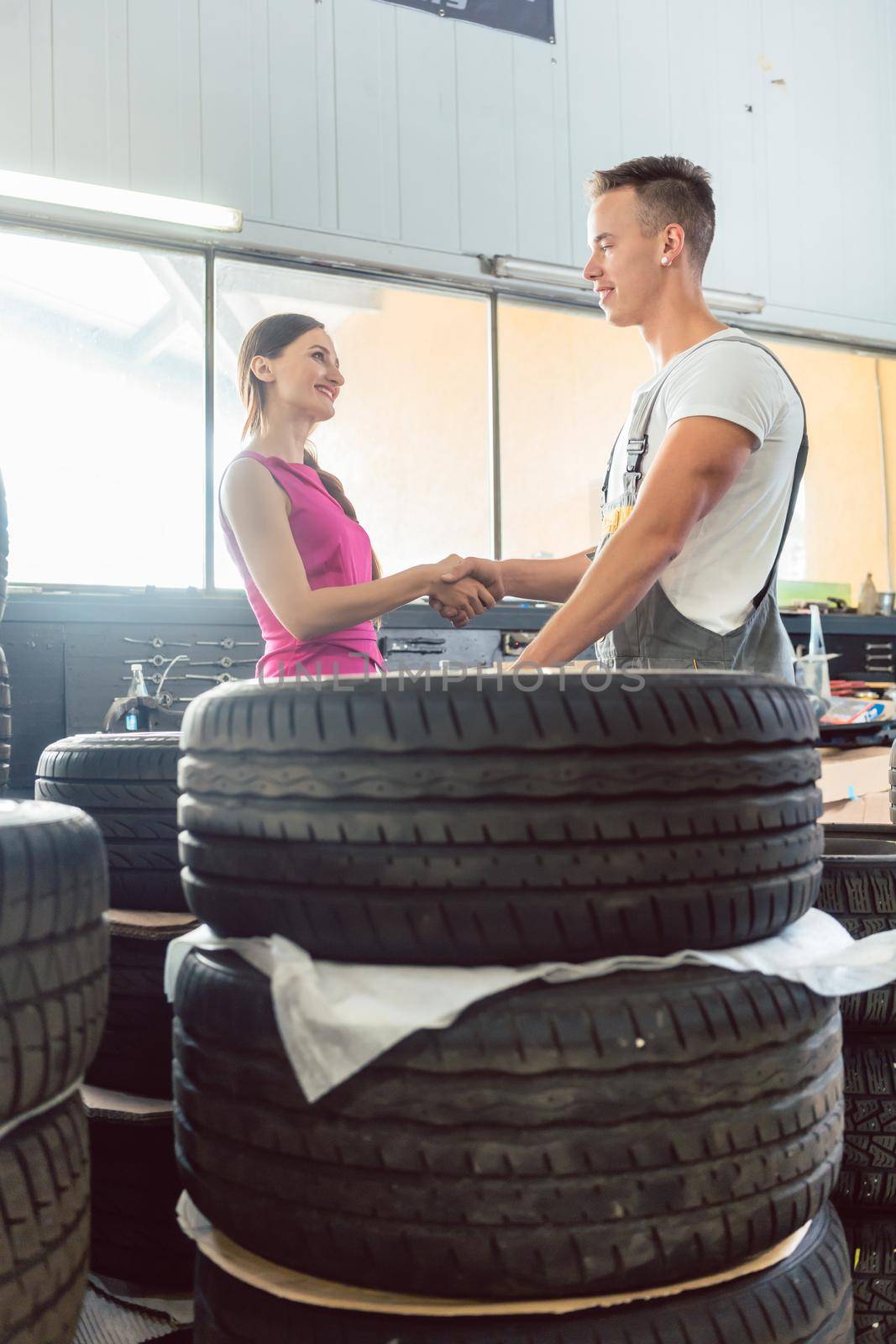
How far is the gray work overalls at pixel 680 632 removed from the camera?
58.2 inches

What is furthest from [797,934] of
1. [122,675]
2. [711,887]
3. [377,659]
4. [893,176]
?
[893,176]

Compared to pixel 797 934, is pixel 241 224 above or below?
above

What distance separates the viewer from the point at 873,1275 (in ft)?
3.75

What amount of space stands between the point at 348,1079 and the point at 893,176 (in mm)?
7197

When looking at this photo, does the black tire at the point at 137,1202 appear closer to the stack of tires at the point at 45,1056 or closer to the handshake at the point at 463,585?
the stack of tires at the point at 45,1056

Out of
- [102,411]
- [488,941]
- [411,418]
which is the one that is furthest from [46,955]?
[411,418]

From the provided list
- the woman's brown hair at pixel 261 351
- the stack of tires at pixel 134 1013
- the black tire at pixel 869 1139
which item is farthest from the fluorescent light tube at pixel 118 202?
the black tire at pixel 869 1139

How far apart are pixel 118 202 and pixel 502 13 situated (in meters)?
2.33

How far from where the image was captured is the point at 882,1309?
1.14m

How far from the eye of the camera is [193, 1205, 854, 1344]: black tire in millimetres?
793

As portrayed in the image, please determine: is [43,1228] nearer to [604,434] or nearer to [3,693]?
[3,693]

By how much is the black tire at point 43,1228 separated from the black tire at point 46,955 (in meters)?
0.03

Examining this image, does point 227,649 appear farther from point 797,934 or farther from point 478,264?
point 797,934

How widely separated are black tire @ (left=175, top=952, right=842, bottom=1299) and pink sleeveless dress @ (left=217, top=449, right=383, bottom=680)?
1072mm
